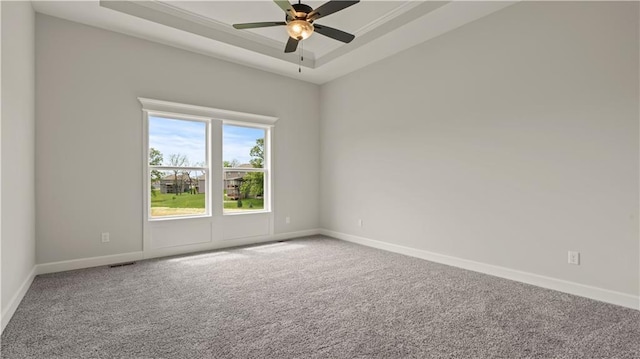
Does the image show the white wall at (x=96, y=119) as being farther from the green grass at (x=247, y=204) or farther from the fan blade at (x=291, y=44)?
the fan blade at (x=291, y=44)

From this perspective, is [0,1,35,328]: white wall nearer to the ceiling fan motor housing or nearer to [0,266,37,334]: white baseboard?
[0,266,37,334]: white baseboard

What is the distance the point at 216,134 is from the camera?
15.8ft

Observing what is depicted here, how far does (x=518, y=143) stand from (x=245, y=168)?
13.0ft

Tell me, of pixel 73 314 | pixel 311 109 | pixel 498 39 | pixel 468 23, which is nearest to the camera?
pixel 73 314

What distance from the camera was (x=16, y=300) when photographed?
2.55 metres

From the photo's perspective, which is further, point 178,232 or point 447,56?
point 178,232

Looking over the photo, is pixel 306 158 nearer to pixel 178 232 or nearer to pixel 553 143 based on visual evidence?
pixel 178 232

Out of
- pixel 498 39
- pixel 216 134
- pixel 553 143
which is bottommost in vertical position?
pixel 553 143

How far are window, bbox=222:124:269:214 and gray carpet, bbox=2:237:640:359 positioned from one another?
1610 mm

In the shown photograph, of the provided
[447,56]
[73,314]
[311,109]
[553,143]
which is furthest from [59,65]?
[553,143]

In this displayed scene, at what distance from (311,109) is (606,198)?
451 cm

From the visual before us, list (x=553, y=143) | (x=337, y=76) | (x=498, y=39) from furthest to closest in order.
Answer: (x=337, y=76) < (x=498, y=39) < (x=553, y=143)

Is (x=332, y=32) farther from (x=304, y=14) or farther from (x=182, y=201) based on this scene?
(x=182, y=201)

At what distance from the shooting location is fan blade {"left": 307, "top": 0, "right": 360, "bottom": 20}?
102 inches
